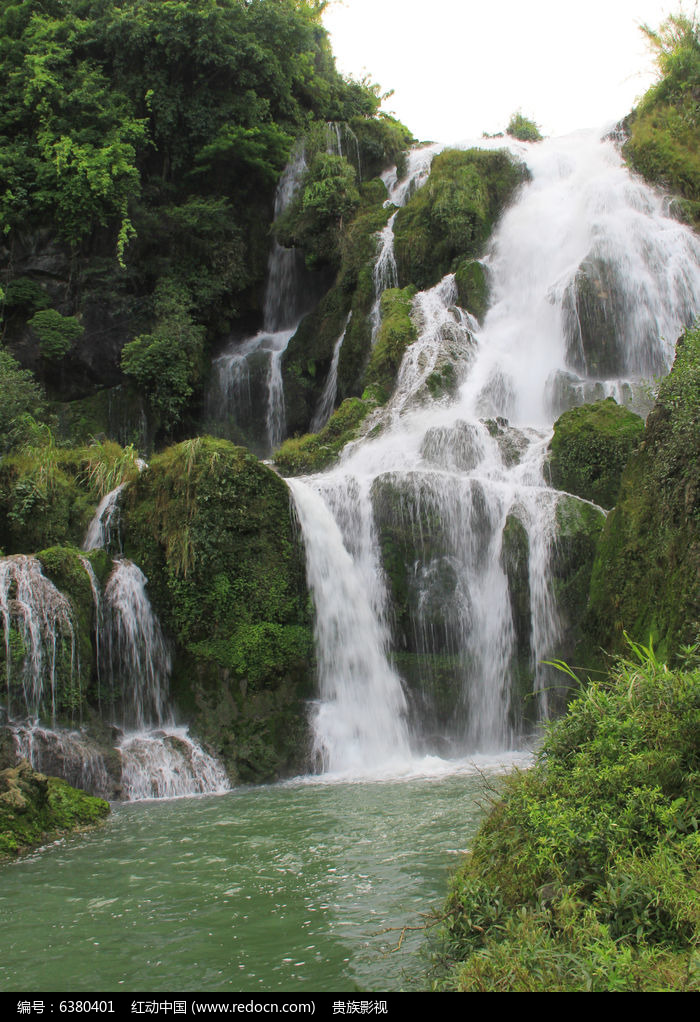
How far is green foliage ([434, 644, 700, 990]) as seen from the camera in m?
3.24

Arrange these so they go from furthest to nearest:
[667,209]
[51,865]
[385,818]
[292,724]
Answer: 1. [667,209]
2. [292,724]
3. [385,818]
4. [51,865]

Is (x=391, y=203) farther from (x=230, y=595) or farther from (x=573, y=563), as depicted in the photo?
(x=230, y=595)

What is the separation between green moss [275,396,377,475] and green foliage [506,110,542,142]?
668 inches

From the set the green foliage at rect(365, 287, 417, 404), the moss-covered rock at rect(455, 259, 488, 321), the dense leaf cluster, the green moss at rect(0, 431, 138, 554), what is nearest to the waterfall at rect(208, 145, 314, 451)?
the dense leaf cluster

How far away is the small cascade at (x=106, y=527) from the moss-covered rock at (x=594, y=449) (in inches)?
276

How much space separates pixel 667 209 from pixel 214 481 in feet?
46.2

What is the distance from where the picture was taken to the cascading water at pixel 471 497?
35.5 feet

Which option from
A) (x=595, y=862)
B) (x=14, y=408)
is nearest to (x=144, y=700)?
(x=14, y=408)

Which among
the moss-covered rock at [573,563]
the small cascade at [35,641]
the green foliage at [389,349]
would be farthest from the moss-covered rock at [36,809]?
the green foliage at [389,349]

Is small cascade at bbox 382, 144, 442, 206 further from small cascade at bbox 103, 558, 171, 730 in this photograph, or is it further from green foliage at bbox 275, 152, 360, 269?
small cascade at bbox 103, 558, 171, 730

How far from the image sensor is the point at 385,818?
271 inches

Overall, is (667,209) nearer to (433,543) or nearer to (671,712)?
(433,543)

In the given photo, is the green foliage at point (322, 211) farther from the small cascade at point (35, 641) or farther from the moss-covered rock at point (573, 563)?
the small cascade at point (35, 641)

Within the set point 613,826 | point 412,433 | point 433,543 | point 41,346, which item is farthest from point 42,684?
point 41,346
